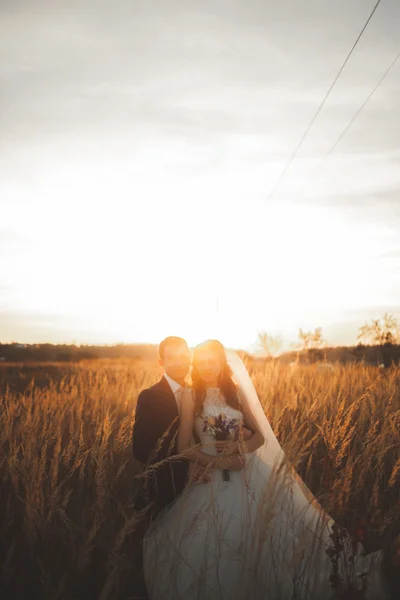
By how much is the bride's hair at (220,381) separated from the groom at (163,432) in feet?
0.89

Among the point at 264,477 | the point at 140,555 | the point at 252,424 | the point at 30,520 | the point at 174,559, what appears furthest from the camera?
the point at 252,424

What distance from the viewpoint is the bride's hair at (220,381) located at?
3889 millimetres

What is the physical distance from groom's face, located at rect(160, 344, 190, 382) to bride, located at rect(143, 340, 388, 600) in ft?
0.70

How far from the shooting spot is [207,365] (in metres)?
3.89

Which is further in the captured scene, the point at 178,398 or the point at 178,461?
the point at 178,398

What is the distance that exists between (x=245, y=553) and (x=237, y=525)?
92 cm

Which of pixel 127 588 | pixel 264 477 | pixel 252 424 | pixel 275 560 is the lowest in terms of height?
pixel 127 588

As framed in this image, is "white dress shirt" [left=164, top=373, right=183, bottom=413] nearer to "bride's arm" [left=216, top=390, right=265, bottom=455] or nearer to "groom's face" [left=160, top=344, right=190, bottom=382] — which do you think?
"groom's face" [left=160, top=344, right=190, bottom=382]

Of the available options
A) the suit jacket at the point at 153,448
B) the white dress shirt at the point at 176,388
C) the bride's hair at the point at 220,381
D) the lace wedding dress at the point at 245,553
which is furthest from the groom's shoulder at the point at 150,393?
the lace wedding dress at the point at 245,553

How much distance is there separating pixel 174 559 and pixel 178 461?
0.85 metres

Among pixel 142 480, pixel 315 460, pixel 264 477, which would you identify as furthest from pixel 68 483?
pixel 315 460

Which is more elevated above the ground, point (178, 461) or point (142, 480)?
point (178, 461)

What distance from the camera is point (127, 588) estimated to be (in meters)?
2.74

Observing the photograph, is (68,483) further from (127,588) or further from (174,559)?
(174,559)
